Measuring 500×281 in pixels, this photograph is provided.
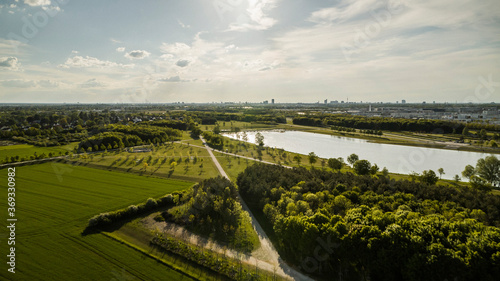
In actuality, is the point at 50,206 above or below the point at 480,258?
below

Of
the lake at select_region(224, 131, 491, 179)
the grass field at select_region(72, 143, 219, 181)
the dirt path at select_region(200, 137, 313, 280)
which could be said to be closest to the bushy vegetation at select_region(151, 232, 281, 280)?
the dirt path at select_region(200, 137, 313, 280)

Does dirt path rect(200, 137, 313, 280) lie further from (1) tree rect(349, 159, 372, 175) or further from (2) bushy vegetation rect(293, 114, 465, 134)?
(2) bushy vegetation rect(293, 114, 465, 134)

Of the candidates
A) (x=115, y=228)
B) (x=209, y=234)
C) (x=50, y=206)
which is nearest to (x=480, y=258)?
(x=209, y=234)

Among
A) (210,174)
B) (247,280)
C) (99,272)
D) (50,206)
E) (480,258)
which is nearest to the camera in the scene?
(480,258)

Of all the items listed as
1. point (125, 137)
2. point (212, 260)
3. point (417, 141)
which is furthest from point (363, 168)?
point (125, 137)

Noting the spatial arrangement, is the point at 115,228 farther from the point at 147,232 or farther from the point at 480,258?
the point at 480,258

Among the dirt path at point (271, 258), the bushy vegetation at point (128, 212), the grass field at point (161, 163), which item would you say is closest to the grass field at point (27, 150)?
the grass field at point (161, 163)
